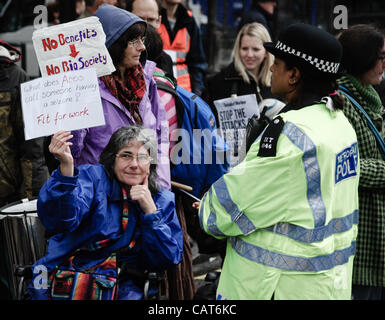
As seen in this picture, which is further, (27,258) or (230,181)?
(27,258)

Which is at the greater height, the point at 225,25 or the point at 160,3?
the point at 160,3

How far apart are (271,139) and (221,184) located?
0.32 m

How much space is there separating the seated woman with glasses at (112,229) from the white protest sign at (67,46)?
510 millimetres

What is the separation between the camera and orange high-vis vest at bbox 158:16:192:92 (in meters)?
5.83

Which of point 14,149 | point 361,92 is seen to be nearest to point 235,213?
point 361,92

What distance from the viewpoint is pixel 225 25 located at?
A: 13.3 m

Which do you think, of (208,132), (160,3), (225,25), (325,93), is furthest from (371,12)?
(325,93)

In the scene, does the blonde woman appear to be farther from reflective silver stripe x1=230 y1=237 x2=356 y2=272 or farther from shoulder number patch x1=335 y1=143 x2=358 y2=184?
reflective silver stripe x1=230 y1=237 x2=356 y2=272

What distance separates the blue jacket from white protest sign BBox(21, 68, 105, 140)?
1.12ft

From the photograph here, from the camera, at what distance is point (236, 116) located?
15.8 ft

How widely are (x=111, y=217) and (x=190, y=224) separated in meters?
1.02

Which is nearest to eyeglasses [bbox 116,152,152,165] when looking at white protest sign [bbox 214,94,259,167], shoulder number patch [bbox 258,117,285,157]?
shoulder number patch [bbox 258,117,285,157]

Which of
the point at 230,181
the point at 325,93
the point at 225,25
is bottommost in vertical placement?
the point at 225,25
